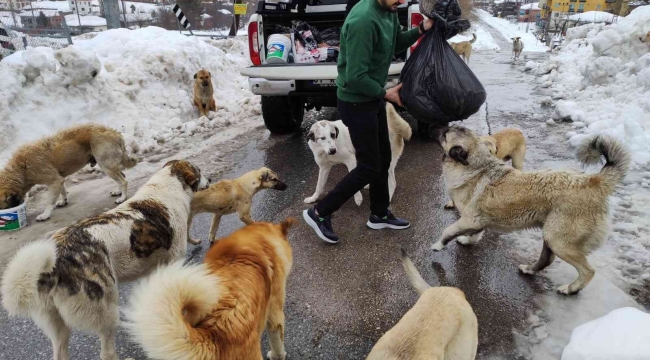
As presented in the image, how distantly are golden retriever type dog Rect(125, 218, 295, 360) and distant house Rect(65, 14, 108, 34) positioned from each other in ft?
46.2

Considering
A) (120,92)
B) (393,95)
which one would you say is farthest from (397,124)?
(120,92)

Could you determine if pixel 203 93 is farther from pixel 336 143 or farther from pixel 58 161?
pixel 336 143

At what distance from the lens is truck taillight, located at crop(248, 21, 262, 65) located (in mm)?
6555

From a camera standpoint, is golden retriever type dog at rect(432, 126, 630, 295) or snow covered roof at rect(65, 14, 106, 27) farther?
snow covered roof at rect(65, 14, 106, 27)

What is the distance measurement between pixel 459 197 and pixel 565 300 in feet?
3.78

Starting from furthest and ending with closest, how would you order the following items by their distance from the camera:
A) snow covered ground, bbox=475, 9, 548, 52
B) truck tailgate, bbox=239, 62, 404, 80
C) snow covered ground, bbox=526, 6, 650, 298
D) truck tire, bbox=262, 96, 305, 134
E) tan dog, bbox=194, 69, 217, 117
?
1. snow covered ground, bbox=475, 9, 548, 52
2. tan dog, bbox=194, 69, 217, 117
3. truck tire, bbox=262, 96, 305, 134
4. truck tailgate, bbox=239, 62, 404, 80
5. snow covered ground, bbox=526, 6, 650, 298

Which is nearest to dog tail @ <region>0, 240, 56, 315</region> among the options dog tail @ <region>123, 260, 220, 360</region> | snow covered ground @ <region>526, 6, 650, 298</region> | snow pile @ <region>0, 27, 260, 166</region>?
dog tail @ <region>123, 260, 220, 360</region>

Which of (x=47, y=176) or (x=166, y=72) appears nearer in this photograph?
(x=47, y=176)

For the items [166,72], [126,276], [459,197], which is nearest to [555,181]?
[459,197]

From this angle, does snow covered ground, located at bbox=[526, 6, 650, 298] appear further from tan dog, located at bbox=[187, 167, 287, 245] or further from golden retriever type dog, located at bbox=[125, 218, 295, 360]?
tan dog, located at bbox=[187, 167, 287, 245]

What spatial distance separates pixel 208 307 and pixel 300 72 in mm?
4766

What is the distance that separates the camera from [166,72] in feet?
29.7

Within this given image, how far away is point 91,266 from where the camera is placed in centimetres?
226

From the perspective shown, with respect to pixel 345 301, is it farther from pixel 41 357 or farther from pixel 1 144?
pixel 1 144
